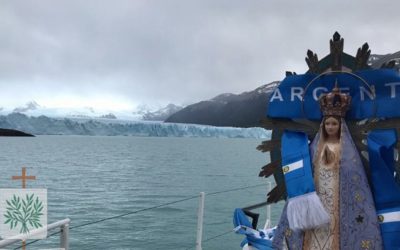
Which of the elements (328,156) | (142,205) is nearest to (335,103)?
(328,156)

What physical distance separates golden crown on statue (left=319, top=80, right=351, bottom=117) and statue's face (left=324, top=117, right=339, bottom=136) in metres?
0.03

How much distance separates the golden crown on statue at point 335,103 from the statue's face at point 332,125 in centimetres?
3

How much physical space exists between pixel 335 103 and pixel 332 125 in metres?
0.13

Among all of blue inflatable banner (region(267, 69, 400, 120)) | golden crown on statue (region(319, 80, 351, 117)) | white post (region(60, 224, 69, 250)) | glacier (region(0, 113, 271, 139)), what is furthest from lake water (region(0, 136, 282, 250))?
glacier (region(0, 113, 271, 139))

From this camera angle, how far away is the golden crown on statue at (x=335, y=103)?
2.59 metres

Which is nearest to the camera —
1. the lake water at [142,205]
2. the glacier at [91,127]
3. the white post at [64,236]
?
the white post at [64,236]

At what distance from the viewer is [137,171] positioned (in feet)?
144

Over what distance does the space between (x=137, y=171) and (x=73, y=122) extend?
153 ft

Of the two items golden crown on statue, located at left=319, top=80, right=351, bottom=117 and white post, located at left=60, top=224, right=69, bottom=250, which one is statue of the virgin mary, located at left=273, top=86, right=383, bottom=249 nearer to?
golden crown on statue, located at left=319, top=80, right=351, bottom=117

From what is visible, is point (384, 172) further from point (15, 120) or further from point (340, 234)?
point (15, 120)

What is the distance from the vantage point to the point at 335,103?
8.54ft

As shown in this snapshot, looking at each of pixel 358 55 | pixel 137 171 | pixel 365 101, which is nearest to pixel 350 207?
pixel 365 101

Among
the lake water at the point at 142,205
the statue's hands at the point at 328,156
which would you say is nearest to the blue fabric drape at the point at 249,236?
the statue's hands at the point at 328,156

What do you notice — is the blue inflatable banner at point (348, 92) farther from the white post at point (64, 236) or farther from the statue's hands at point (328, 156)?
the white post at point (64, 236)
